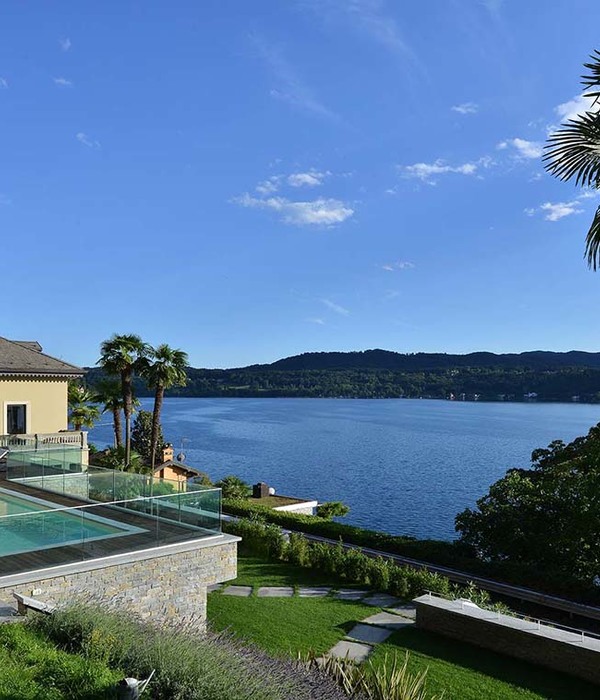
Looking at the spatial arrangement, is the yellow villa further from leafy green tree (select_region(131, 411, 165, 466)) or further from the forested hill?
the forested hill

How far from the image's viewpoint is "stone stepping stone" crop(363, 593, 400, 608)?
1523 centimetres

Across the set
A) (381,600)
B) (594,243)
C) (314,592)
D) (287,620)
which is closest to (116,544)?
(287,620)

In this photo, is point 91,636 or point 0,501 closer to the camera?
point 91,636

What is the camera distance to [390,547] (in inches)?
773

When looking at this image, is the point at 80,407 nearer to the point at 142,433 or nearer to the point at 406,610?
the point at 142,433

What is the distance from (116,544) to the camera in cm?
1202

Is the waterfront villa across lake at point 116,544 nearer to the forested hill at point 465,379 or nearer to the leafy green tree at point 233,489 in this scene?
the leafy green tree at point 233,489

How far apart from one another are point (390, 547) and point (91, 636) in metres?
13.6

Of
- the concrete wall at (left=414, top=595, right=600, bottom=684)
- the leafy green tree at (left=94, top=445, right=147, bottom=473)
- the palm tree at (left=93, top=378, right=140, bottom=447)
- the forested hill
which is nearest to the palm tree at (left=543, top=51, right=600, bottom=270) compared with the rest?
the concrete wall at (left=414, top=595, right=600, bottom=684)

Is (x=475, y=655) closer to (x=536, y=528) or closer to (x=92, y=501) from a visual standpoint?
(x=536, y=528)

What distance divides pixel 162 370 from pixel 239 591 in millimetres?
21704

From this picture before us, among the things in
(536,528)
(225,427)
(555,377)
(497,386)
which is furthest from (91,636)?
(497,386)

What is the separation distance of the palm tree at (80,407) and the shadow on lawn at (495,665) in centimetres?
3013

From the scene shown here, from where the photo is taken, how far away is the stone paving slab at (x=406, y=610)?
565 inches
